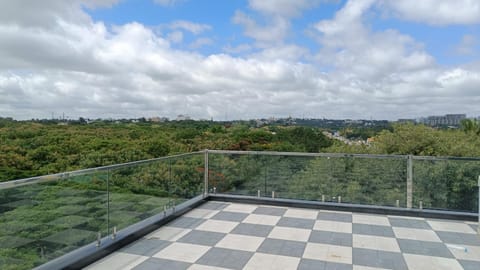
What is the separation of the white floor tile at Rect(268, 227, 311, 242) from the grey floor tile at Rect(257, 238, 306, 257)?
13 centimetres

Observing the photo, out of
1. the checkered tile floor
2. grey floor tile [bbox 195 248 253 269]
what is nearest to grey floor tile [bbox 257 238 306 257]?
the checkered tile floor

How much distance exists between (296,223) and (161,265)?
6.79ft

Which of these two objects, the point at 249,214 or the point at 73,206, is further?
the point at 249,214

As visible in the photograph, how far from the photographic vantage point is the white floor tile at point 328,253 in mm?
3084

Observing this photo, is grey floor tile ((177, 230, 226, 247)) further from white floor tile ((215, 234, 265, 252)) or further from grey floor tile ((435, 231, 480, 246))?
grey floor tile ((435, 231, 480, 246))

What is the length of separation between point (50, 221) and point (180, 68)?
45.7 ft

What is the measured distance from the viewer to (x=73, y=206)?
2953 mm

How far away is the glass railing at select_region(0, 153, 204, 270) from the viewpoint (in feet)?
7.93

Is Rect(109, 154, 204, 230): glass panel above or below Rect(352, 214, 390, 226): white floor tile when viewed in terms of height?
above

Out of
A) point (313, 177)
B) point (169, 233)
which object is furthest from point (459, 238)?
point (169, 233)

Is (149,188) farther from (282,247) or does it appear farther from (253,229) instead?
(282,247)

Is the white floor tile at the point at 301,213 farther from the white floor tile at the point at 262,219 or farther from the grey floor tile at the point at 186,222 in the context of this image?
the grey floor tile at the point at 186,222

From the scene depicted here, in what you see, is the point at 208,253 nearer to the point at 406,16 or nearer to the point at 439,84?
the point at 406,16

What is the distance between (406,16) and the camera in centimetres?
834
